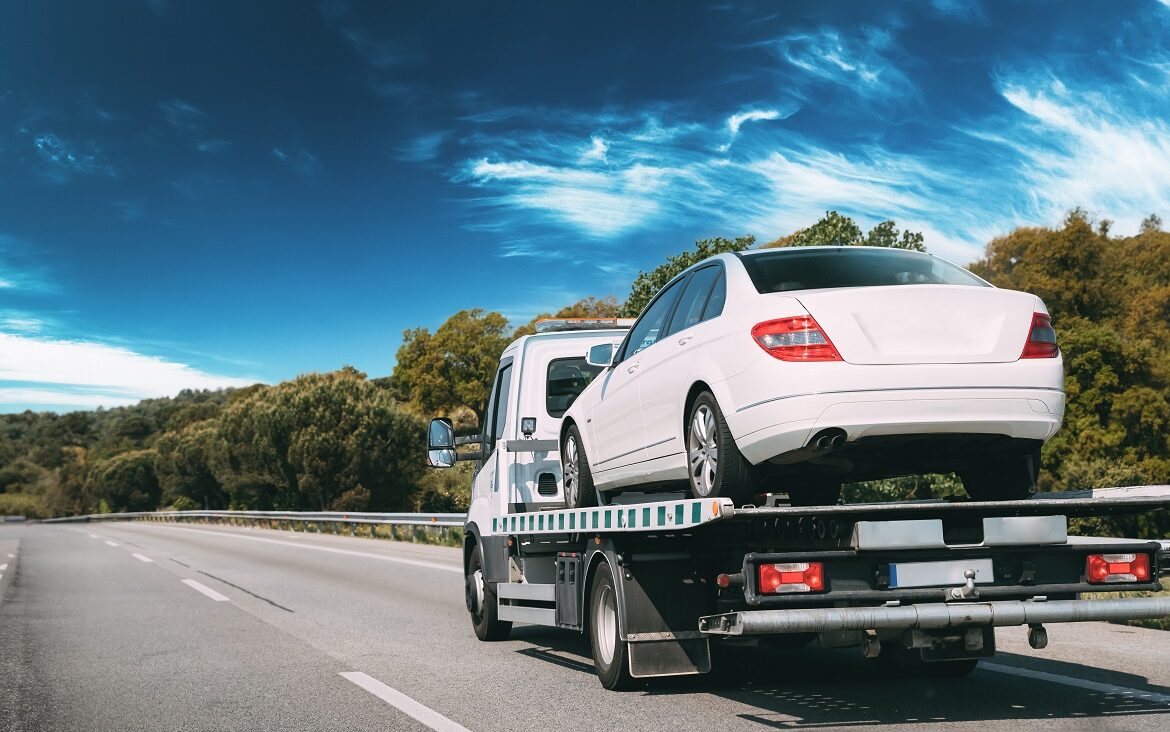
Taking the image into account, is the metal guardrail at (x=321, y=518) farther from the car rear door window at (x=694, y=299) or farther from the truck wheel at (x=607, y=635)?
the car rear door window at (x=694, y=299)

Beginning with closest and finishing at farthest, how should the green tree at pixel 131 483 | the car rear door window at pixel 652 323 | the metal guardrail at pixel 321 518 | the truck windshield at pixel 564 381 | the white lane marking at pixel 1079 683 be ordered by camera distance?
the white lane marking at pixel 1079 683 < the car rear door window at pixel 652 323 < the truck windshield at pixel 564 381 < the metal guardrail at pixel 321 518 < the green tree at pixel 131 483

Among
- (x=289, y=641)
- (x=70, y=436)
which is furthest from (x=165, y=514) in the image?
(x=70, y=436)

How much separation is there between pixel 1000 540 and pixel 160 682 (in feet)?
18.0

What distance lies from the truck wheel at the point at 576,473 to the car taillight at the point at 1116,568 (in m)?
3.36

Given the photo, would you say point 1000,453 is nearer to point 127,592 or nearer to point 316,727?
point 316,727

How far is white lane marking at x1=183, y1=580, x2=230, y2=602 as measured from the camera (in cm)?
1408

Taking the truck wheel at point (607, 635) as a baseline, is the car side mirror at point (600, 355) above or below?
above

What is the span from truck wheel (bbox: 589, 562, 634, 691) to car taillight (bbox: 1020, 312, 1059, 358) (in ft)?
8.79

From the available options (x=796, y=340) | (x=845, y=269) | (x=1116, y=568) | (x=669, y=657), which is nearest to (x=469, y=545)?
(x=669, y=657)

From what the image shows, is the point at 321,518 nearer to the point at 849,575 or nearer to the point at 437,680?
the point at 437,680

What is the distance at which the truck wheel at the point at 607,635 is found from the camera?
6867 millimetres

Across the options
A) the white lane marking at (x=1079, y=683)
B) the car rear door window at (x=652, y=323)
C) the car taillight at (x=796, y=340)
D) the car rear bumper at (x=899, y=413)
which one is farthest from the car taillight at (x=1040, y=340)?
the car rear door window at (x=652, y=323)

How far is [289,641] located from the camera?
9.93 meters

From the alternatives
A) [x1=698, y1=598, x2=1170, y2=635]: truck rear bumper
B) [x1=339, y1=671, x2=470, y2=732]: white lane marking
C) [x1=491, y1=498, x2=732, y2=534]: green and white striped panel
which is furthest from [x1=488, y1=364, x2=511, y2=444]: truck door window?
[x1=698, y1=598, x2=1170, y2=635]: truck rear bumper
